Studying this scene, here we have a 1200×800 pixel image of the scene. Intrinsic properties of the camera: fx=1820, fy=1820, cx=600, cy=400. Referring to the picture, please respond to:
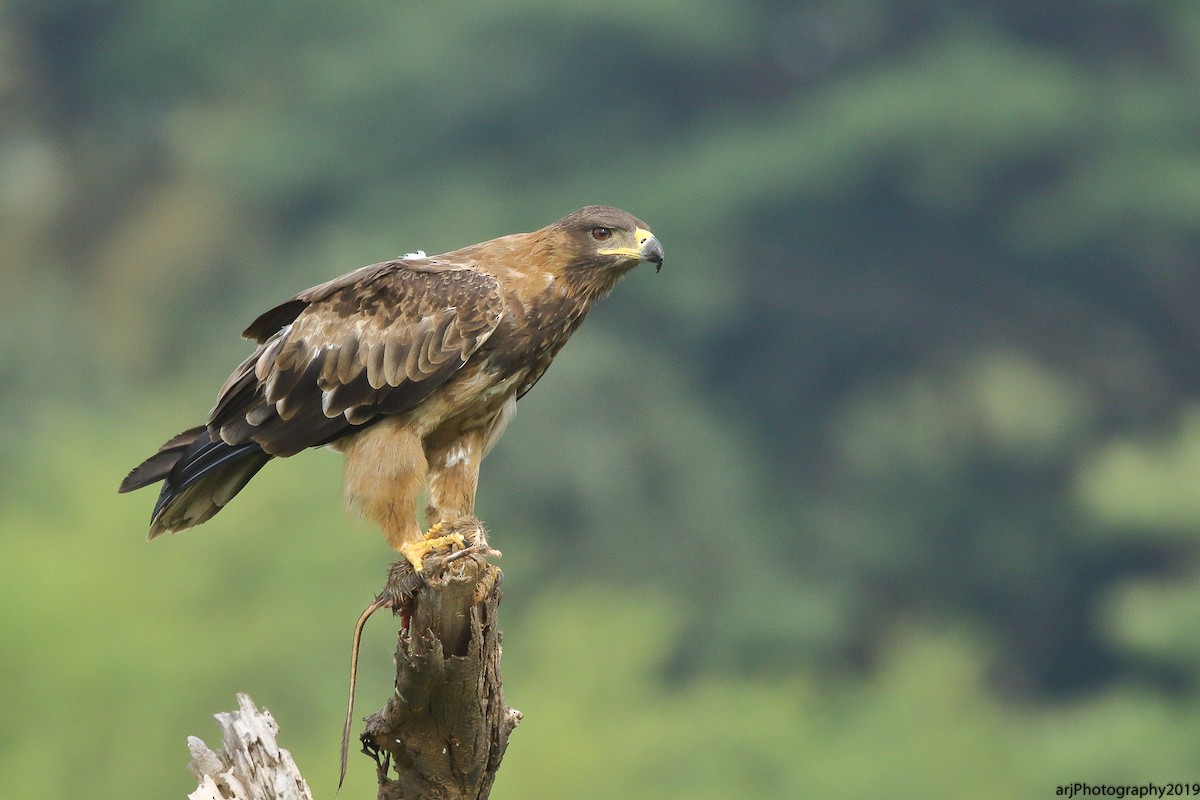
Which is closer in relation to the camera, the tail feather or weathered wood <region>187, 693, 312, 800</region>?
weathered wood <region>187, 693, 312, 800</region>

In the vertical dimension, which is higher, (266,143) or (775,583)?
(266,143)

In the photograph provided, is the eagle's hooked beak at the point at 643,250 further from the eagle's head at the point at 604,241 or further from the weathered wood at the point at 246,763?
the weathered wood at the point at 246,763

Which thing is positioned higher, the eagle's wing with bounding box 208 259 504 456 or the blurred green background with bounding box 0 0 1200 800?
the blurred green background with bounding box 0 0 1200 800

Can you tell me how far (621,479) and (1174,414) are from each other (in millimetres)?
7110

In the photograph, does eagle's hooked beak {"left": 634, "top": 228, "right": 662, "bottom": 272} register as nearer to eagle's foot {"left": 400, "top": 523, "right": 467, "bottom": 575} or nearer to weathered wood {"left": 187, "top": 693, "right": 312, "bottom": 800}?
eagle's foot {"left": 400, "top": 523, "right": 467, "bottom": 575}

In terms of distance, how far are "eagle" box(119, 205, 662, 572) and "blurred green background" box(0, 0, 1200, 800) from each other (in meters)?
11.1

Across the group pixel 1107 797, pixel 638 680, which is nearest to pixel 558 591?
pixel 638 680

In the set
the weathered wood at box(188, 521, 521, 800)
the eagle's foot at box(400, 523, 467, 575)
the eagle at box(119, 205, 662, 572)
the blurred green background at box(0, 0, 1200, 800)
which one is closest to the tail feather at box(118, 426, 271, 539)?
the eagle at box(119, 205, 662, 572)

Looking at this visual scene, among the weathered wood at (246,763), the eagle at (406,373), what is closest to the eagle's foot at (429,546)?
the eagle at (406,373)

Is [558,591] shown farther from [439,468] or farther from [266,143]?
[439,468]

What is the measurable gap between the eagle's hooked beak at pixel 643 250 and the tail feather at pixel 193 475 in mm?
1367

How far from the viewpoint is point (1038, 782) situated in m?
19.6

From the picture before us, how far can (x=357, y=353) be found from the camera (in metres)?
6.04

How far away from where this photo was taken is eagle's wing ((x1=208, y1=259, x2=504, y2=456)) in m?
5.93
